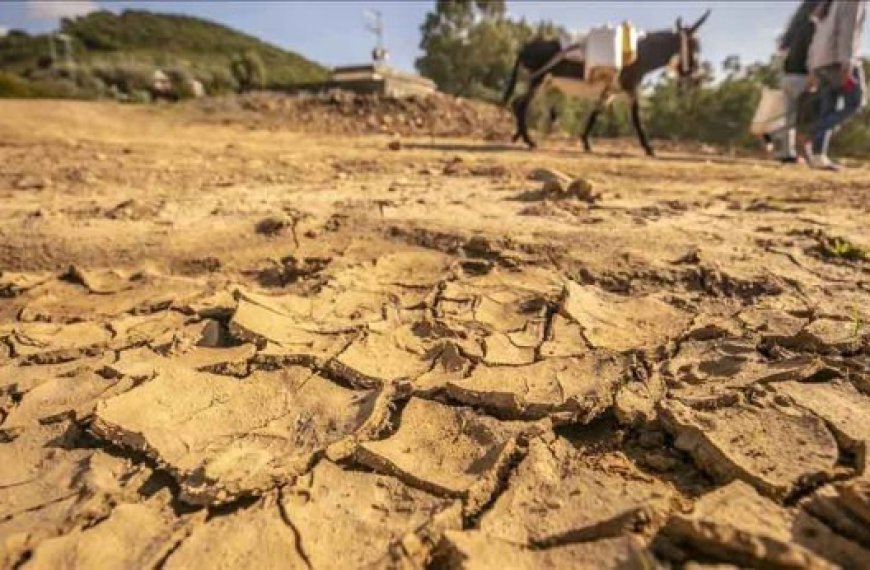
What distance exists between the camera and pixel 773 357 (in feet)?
5.27

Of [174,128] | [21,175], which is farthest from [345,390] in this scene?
[174,128]

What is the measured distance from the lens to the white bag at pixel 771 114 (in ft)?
21.1

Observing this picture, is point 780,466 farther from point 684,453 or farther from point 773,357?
point 773,357

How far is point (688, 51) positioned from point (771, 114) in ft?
4.41

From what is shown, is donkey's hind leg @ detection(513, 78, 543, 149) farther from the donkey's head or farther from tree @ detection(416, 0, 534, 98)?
tree @ detection(416, 0, 534, 98)

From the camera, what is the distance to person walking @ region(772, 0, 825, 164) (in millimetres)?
5809

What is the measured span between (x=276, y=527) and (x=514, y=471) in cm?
47

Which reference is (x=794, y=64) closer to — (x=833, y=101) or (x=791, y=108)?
(x=791, y=108)

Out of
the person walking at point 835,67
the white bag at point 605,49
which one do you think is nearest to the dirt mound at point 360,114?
the white bag at point 605,49

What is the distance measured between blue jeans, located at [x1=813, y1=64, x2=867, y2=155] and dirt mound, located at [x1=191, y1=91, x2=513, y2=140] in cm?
373

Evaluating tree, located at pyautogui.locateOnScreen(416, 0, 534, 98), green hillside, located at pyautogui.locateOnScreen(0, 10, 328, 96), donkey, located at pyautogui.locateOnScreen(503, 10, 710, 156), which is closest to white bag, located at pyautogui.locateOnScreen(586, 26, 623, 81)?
donkey, located at pyautogui.locateOnScreen(503, 10, 710, 156)

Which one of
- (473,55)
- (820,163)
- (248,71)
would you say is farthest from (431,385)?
(473,55)

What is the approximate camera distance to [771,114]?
659 centimetres

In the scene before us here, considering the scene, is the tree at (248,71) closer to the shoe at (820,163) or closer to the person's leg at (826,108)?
the person's leg at (826,108)
